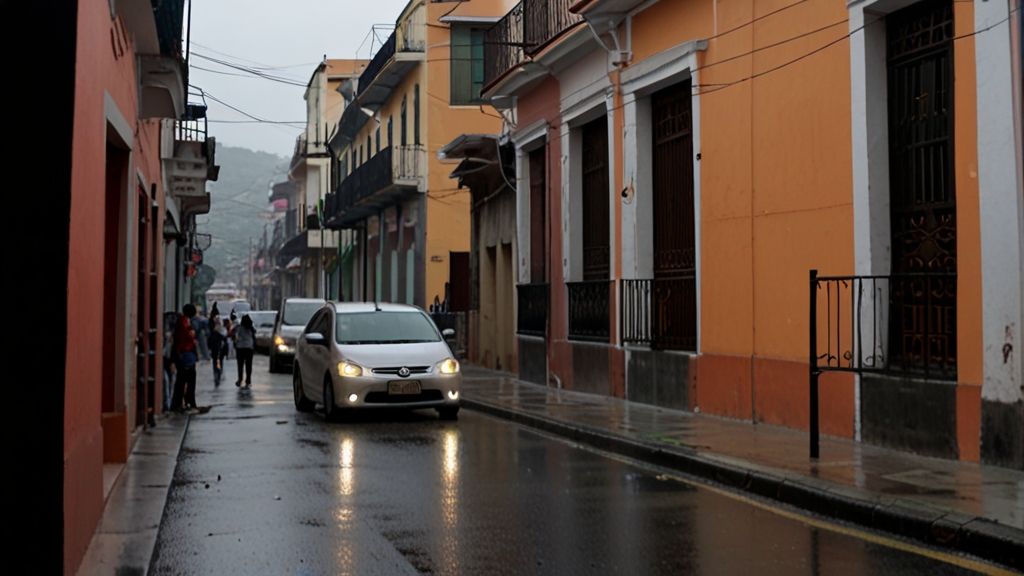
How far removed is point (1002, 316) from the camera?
9.35 meters

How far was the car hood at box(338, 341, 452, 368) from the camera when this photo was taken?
49.5 feet

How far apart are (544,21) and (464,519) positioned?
13.9m

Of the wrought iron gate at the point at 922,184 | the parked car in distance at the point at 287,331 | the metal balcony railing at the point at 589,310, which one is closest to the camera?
the wrought iron gate at the point at 922,184

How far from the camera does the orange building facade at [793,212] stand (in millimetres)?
9680

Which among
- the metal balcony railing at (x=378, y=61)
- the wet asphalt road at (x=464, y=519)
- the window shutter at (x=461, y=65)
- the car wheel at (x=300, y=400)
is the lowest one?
the wet asphalt road at (x=464, y=519)

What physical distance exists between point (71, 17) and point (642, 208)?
12.3 meters

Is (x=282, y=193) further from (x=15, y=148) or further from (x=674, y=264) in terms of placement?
(x=15, y=148)

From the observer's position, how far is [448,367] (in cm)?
1529

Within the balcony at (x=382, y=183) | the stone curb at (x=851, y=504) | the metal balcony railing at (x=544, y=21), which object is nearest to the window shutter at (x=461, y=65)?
the balcony at (x=382, y=183)

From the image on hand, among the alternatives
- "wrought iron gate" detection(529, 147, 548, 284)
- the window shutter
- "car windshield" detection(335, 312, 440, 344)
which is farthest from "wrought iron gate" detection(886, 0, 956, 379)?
the window shutter

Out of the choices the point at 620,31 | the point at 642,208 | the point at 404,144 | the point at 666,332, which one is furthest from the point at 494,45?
the point at 404,144

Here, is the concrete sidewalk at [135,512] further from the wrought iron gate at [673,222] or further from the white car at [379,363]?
the wrought iron gate at [673,222]

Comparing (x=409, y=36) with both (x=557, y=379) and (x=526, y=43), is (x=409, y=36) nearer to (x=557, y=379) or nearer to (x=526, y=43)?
(x=526, y=43)

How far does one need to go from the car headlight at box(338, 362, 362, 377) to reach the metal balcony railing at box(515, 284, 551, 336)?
20.9ft
